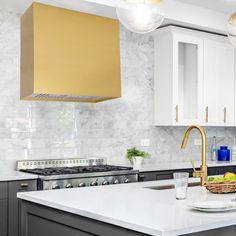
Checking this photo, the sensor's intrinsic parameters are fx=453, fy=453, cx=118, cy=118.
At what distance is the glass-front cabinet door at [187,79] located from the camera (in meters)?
5.25

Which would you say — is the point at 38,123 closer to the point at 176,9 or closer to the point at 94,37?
the point at 94,37

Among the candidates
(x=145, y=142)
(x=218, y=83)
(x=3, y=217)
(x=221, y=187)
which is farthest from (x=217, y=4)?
(x=3, y=217)

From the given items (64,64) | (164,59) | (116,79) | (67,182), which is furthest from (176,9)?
(67,182)

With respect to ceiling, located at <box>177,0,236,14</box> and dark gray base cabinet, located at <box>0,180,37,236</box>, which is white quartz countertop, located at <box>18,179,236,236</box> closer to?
dark gray base cabinet, located at <box>0,180,37,236</box>

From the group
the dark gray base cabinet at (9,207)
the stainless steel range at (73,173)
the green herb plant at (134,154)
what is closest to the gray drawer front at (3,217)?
the dark gray base cabinet at (9,207)

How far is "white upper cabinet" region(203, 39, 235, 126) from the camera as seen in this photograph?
5.54 m

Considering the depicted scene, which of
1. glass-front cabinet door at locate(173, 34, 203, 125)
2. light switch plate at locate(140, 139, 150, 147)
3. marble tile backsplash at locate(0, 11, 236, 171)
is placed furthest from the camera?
light switch plate at locate(140, 139, 150, 147)

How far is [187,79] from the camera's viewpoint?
17.6ft

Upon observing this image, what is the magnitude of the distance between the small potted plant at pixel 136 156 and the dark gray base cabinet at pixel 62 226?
89.6 inches

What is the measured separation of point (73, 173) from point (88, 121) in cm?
105

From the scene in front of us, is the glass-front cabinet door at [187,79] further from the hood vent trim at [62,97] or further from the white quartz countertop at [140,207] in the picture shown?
the white quartz countertop at [140,207]

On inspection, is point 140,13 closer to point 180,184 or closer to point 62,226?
point 180,184

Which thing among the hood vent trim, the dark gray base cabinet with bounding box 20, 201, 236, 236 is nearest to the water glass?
the dark gray base cabinet with bounding box 20, 201, 236, 236

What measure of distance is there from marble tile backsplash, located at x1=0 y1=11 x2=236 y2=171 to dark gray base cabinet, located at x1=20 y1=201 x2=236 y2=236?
174 cm
